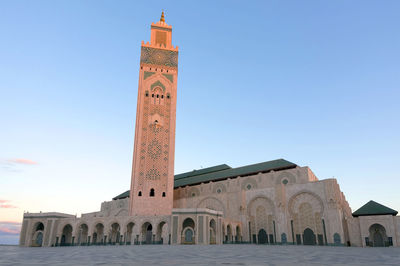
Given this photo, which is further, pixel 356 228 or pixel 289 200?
pixel 289 200

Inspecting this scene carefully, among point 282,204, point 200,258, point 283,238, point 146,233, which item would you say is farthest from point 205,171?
point 200,258

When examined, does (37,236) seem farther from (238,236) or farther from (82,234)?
(238,236)

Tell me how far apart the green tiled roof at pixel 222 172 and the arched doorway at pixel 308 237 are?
8.63m

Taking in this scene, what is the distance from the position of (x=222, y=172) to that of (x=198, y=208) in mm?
14623

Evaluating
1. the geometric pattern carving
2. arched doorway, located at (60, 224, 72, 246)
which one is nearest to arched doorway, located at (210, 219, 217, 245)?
arched doorway, located at (60, 224, 72, 246)

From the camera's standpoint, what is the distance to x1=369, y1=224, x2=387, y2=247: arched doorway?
28656 millimetres

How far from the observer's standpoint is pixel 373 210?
28.7 m

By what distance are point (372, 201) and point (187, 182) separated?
26587 millimetres

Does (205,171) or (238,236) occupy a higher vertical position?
(205,171)

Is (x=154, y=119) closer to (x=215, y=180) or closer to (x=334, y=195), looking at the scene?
(x=215, y=180)

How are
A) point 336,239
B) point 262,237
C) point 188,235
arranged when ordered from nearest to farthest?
point 336,239, point 188,235, point 262,237

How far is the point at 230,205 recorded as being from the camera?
37.5 m

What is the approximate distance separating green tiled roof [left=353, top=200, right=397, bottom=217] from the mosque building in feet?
0.28

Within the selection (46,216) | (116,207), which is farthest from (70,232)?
(116,207)
